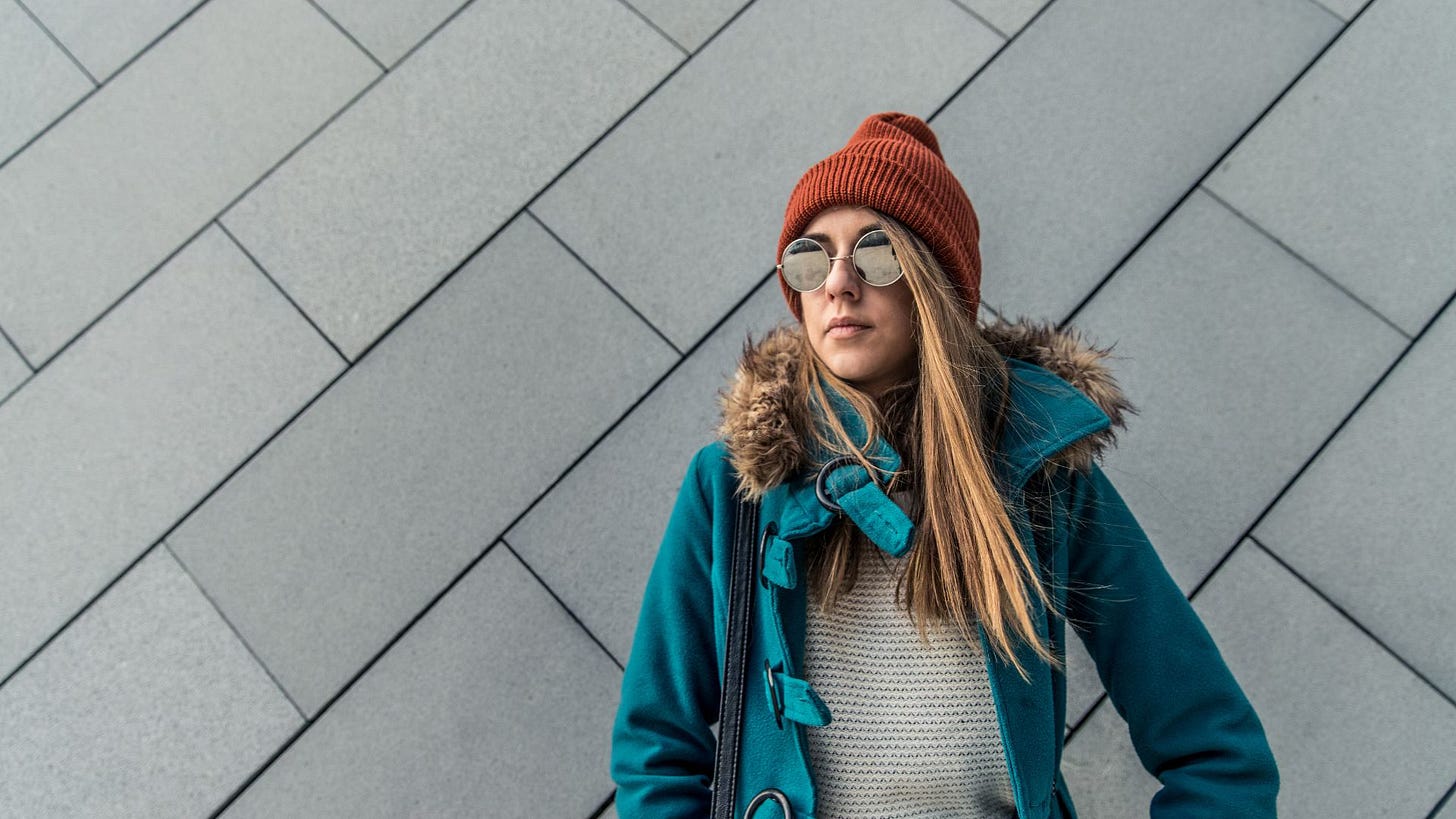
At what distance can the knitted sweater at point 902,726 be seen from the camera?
1524 mm

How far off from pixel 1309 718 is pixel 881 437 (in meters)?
1.22

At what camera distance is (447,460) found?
232 centimetres

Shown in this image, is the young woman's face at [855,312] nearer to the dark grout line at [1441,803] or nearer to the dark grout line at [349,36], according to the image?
the dark grout line at [1441,803]

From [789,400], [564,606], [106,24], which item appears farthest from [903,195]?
[106,24]

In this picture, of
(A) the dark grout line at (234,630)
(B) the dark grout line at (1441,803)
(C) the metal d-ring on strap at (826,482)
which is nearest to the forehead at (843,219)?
(C) the metal d-ring on strap at (826,482)

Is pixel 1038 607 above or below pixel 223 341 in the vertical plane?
above

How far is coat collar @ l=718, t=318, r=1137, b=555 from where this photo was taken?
60.5 inches

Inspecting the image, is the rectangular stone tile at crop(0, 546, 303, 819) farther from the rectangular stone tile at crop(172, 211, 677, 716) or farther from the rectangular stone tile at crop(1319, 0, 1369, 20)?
the rectangular stone tile at crop(1319, 0, 1369, 20)

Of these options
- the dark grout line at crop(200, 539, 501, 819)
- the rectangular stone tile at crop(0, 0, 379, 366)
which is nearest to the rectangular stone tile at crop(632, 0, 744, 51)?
the rectangular stone tile at crop(0, 0, 379, 366)

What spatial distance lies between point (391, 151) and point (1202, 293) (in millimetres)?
2017

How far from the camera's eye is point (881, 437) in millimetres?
1593

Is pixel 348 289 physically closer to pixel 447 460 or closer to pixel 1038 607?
pixel 447 460

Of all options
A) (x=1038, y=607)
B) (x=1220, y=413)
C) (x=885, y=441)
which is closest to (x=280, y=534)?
(x=885, y=441)

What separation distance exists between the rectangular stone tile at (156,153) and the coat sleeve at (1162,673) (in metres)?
2.15
